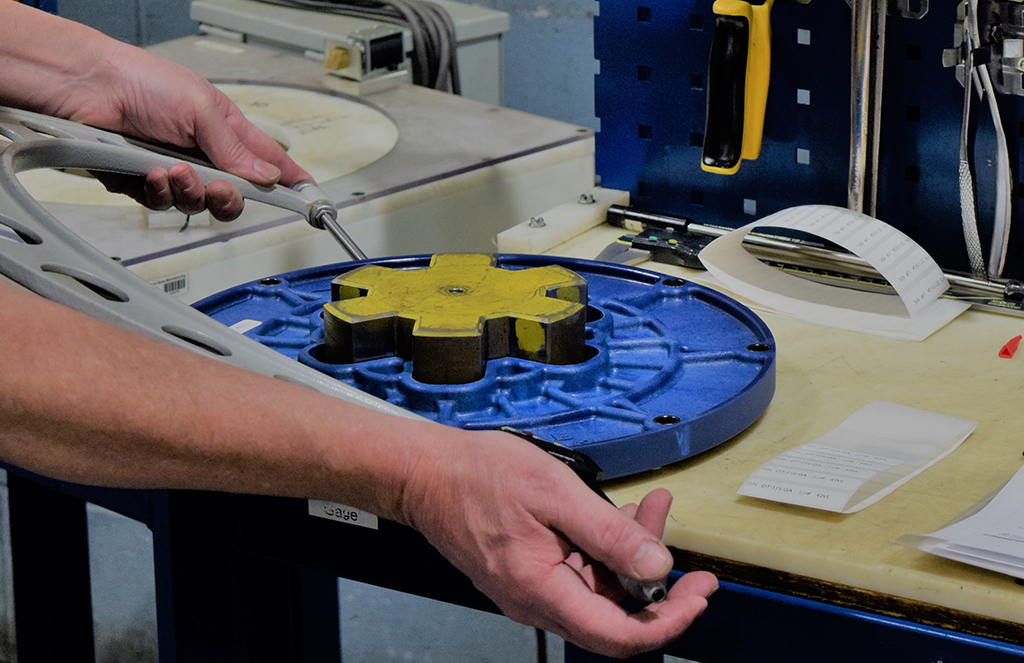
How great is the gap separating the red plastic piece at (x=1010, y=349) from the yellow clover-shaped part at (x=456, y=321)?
13.8 inches

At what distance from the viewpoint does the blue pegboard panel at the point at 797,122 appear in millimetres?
1082

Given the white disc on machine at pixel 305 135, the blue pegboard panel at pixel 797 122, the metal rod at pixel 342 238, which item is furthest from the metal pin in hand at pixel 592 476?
the white disc on machine at pixel 305 135

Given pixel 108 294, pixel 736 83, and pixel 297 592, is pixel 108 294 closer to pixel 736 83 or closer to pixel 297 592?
pixel 297 592

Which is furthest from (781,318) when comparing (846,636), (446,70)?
(446,70)

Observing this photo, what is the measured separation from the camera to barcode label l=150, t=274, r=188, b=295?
3.63ft

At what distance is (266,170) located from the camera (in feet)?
3.42

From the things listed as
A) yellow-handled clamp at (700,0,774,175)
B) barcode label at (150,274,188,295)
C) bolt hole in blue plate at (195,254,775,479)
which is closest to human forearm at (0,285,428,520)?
bolt hole in blue plate at (195,254,775,479)

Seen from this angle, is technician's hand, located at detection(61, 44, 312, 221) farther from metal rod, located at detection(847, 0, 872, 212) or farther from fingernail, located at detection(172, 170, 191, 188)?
metal rod, located at detection(847, 0, 872, 212)

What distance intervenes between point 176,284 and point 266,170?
160 millimetres

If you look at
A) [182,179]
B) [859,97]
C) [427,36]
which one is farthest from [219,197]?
[427,36]

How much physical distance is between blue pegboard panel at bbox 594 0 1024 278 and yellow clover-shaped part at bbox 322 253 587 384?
1.31 feet

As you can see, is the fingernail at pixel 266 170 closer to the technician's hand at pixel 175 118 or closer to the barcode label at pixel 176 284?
the technician's hand at pixel 175 118

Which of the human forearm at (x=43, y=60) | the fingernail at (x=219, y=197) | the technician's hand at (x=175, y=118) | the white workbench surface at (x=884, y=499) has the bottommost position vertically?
the white workbench surface at (x=884, y=499)

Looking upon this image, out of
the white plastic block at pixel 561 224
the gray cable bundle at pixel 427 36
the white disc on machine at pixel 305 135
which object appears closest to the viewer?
the white plastic block at pixel 561 224
